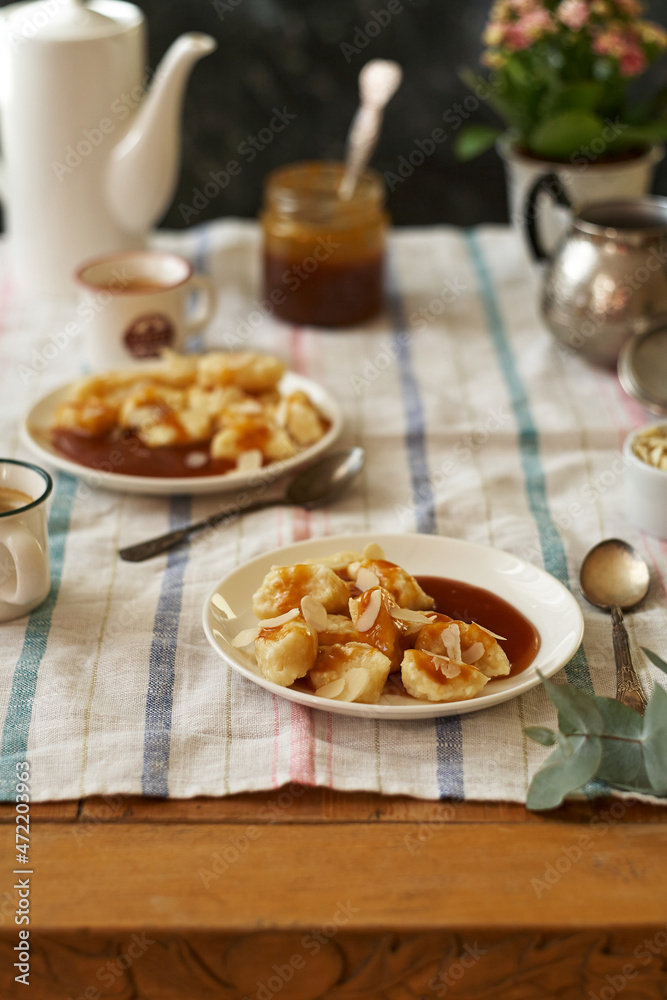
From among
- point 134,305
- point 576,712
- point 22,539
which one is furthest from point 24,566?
point 134,305

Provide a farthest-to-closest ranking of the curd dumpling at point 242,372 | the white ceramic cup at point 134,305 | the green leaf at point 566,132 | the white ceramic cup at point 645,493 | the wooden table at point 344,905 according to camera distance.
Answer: the green leaf at point 566,132 < the white ceramic cup at point 134,305 < the curd dumpling at point 242,372 < the white ceramic cup at point 645,493 < the wooden table at point 344,905

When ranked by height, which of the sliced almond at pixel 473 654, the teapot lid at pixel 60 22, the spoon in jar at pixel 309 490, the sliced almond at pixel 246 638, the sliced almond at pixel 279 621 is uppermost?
the teapot lid at pixel 60 22

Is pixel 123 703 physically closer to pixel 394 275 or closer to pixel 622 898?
pixel 622 898

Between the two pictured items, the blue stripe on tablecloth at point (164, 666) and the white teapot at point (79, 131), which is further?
the white teapot at point (79, 131)

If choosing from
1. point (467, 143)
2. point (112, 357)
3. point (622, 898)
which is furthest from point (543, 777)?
point (467, 143)

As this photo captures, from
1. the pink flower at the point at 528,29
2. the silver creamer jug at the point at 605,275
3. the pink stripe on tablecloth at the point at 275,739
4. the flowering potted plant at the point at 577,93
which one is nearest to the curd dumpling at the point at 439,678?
the pink stripe on tablecloth at the point at 275,739

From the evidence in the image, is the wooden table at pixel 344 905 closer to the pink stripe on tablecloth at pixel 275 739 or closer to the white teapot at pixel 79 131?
the pink stripe on tablecloth at pixel 275 739

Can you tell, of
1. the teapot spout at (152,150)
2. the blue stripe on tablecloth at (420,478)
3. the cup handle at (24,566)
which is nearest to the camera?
the blue stripe on tablecloth at (420,478)
